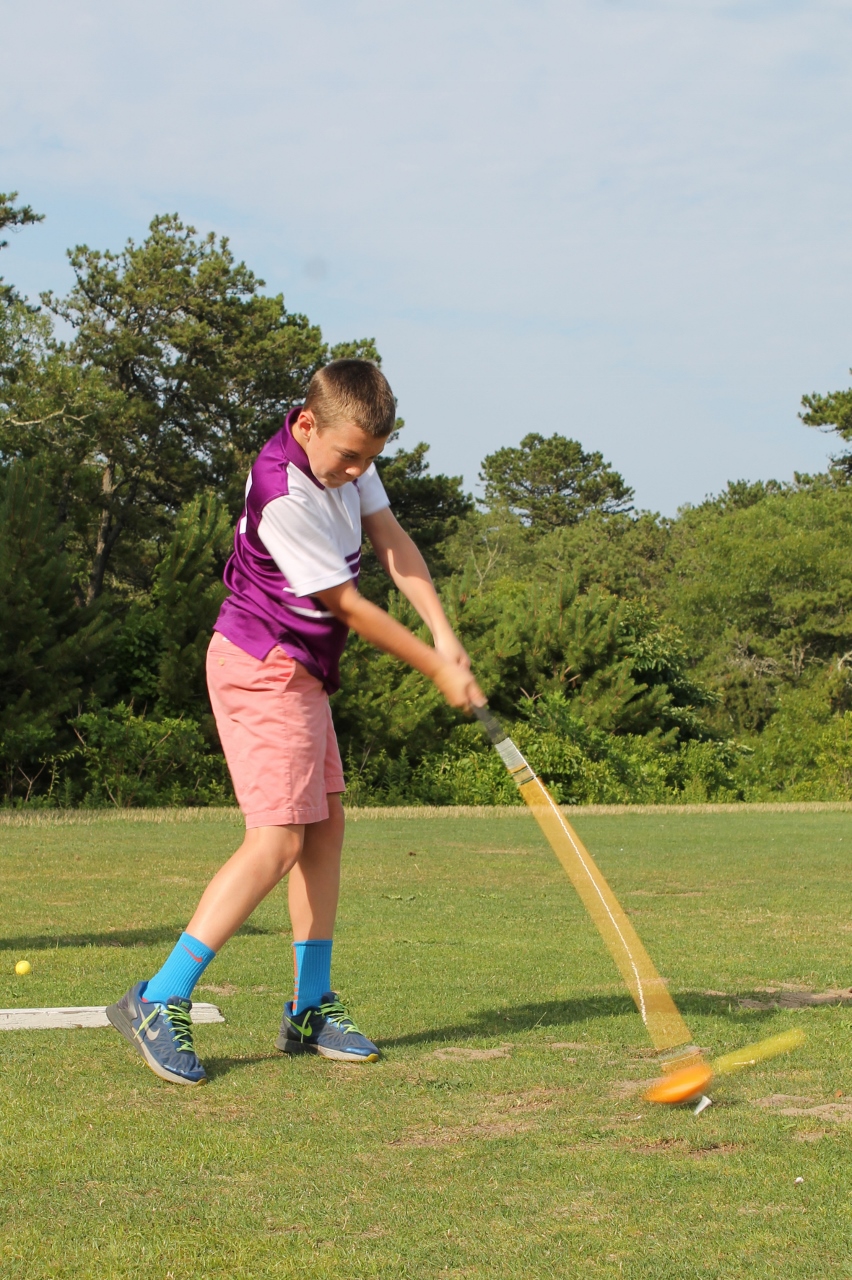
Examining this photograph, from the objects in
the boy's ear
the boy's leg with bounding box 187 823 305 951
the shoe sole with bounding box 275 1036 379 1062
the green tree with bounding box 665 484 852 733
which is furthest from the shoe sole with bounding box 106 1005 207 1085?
the green tree with bounding box 665 484 852 733

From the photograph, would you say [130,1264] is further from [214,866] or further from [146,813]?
[146,813]

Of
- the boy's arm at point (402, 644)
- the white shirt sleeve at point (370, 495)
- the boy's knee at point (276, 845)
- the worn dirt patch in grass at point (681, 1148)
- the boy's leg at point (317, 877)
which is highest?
the white shirt sleeve at point (370, 495)

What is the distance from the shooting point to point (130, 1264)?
8.31 feet

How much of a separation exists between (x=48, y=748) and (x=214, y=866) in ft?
43.6

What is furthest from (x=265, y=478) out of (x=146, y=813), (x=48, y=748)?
(x=48, y=748)

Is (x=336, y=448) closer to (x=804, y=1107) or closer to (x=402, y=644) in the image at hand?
(x=402, y=644)

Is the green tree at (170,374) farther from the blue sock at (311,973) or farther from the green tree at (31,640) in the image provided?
the blue sock at (311,973)

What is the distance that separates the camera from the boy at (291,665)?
407 cm

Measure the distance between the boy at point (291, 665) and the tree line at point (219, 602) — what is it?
19.4 metres

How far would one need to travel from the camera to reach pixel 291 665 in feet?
13.9

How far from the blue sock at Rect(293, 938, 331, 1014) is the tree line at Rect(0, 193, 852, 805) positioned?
19149 millimetres

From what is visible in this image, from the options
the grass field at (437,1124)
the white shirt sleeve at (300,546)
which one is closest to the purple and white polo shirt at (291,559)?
the white shirt sleeve at (300,546)

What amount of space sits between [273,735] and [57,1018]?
1.43 meters

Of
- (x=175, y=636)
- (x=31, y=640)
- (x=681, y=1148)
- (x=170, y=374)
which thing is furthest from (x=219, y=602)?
(x=681, y=1148)
